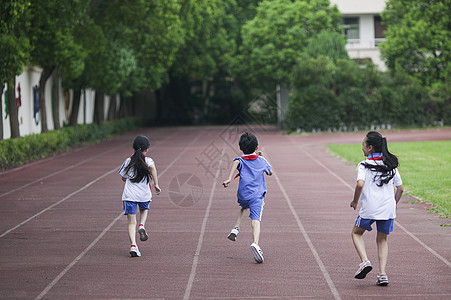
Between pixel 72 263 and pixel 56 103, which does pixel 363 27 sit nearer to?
pixel 56 103

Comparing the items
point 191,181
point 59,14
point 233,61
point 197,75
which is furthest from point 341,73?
point 191,181

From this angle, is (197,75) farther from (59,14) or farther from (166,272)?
(166,272)

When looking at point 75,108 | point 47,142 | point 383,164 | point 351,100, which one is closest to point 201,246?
point 383,164

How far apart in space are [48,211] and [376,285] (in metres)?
6.97

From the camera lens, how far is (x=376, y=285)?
6.75 metres

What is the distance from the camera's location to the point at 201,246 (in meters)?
8.81

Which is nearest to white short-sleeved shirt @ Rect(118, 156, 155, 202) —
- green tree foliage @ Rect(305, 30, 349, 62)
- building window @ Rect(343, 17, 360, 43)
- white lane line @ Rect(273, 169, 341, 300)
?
white lane line @ Rect(273, 169, 341, 300)

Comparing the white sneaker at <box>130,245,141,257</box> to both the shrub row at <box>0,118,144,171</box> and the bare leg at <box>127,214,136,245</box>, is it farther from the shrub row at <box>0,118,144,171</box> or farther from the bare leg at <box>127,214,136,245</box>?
the shrub row at <box>0,118,144,171</box>

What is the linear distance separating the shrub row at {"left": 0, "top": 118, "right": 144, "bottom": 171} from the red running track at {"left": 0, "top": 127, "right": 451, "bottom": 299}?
2.88 m

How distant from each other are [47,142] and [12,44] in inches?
270

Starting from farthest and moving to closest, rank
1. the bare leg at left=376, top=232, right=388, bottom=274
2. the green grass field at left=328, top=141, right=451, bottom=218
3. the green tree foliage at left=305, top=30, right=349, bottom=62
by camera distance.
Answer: the green tree foliage at left=305, top=30, right=349, bottom=62 → the green grass field at left=328, top=141, right=451, bottom=218 → the bare leg at left=376, top=232, right=388, bottom=274

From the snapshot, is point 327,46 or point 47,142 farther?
point 327,46

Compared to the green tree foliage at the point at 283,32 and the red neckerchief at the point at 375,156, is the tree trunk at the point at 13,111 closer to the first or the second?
the red neckerchief at the point at 375,156

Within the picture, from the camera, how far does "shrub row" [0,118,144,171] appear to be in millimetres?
19766
